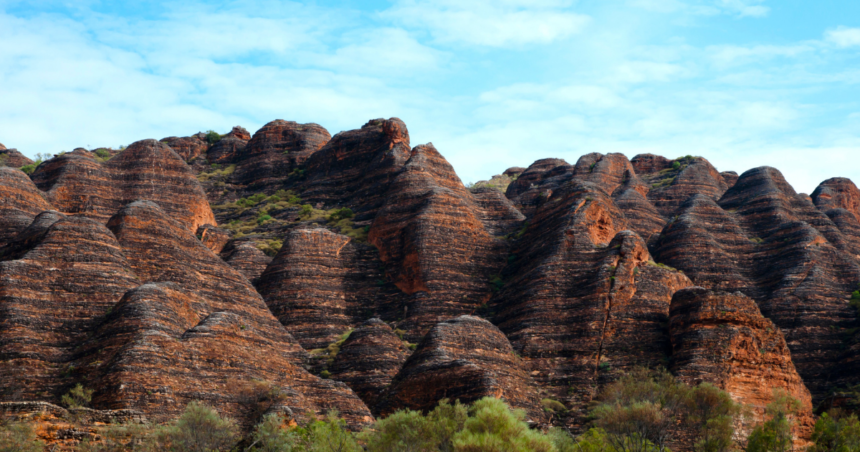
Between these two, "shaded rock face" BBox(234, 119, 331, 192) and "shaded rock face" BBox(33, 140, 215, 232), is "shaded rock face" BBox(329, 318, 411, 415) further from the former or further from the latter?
"shaded rock face" BBox(234, 119, 331, 192)

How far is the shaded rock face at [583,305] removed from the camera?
55469 millimetres

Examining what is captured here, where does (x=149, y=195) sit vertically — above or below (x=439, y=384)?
above

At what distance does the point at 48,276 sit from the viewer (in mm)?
47000

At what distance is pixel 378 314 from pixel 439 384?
57.6ft

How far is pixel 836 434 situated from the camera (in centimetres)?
4994

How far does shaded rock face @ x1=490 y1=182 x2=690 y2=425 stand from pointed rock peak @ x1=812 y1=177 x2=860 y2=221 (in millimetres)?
45159

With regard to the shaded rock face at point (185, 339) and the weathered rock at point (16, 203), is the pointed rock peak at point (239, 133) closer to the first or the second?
the weathered rock at point (16, 203)

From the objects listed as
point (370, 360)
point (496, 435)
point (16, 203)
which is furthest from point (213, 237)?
point (496, 435)

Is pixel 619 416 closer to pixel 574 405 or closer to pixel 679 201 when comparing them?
pixel 574 405

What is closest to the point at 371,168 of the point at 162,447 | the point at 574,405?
the point at 574,405

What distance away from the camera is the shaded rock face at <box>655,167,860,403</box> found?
63969 millimetres

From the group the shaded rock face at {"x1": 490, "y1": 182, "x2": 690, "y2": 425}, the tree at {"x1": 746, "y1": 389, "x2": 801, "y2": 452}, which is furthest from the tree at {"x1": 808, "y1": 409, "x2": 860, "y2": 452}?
the shaded rock face at {"x1": 490, "y1": 182, "x2": 690, "y2": 425}

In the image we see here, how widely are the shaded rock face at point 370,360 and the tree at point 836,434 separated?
2550 centimetres

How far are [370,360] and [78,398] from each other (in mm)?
19442
